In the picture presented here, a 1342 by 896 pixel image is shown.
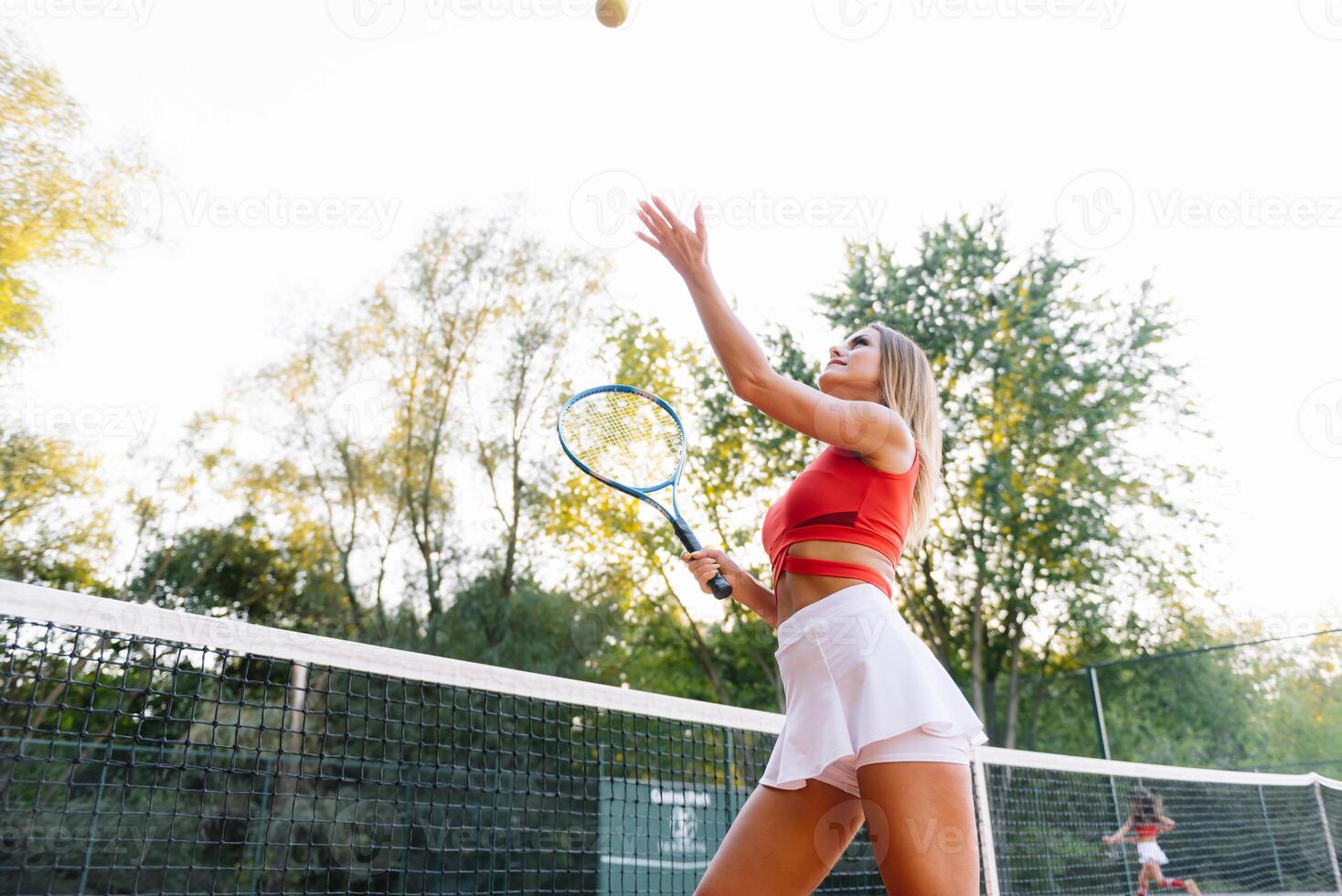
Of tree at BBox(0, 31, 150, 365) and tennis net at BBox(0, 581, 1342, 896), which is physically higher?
tree at BBox(0, 31, 150, 365)

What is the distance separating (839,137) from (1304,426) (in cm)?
593

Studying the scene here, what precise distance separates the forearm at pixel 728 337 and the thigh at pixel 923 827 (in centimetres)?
80

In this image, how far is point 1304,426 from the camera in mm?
8344

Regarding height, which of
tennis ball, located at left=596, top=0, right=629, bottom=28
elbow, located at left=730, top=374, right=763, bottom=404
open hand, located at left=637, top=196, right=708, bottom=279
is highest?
tennis ball, located at left=596, top=0, right=629, bottom=28

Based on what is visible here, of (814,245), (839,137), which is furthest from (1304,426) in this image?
(814,245)

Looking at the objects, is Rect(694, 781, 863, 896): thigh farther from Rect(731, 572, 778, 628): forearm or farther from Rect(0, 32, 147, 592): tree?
Rect(0, 32, 147, 592): tree

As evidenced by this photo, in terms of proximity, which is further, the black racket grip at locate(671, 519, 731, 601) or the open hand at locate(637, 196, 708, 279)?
the black racket grip at locate(671, 519, 731, 601)

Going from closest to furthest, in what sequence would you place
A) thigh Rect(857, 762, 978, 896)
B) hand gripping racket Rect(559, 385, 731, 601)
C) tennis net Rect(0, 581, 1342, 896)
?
1. thigh Rect(857, 762, 978, 896)
2. hand gripping racket Rect(559, 385, 731, 601)
3. tennis net Rect(0, 581, 1342, 896)

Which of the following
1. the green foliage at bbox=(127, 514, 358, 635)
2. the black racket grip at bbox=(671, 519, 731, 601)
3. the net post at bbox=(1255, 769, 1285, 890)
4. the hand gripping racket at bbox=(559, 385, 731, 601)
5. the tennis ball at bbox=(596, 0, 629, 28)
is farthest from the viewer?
the green foliage at bbox=(127, 514, 358, 635)

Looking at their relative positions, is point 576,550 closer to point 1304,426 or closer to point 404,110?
point 404,110

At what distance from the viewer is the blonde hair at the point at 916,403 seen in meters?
2.25

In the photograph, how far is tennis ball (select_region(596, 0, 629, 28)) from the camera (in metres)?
4.10

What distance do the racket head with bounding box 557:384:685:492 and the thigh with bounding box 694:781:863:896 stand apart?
147cm

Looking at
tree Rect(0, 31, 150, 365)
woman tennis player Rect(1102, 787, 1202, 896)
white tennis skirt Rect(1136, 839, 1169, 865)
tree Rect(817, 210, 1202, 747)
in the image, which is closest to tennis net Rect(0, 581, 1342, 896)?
woman tennis player Rect(1102, 787, 1202, 896)
